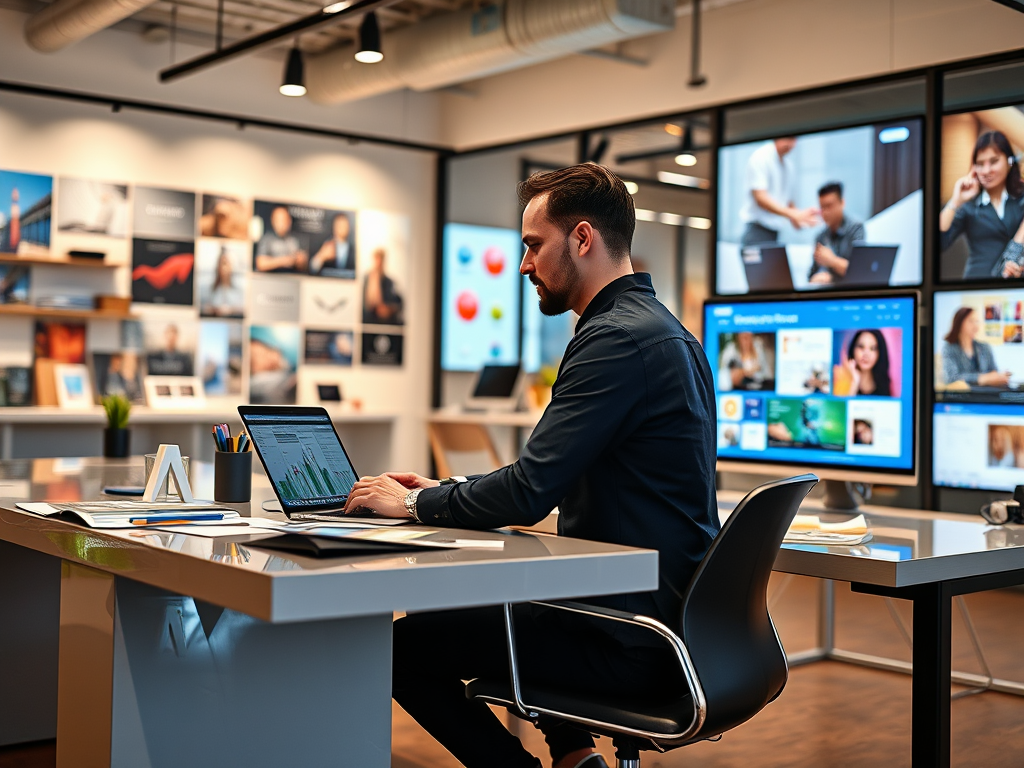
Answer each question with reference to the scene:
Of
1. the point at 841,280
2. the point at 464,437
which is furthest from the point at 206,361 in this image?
the point at 841,280

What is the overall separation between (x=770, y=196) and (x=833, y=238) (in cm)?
49

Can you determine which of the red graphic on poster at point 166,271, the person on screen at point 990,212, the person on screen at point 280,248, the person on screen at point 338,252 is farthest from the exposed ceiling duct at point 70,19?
the person on screen at point 990,212

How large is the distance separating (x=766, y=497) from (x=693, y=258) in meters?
7.31

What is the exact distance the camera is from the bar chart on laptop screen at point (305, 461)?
2227 mm

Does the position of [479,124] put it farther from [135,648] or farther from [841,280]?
[135,648]

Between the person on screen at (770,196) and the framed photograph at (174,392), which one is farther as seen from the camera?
the framed photograph at (174,392)

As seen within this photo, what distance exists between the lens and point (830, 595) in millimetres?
4664

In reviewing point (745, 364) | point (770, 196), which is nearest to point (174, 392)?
point (770, 196)

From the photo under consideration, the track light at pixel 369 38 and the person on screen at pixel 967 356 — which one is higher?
the track light at pixel 369 38

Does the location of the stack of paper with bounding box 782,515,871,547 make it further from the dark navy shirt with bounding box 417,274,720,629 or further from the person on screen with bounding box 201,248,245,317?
the person on screen with bounding box 201,248,245,317

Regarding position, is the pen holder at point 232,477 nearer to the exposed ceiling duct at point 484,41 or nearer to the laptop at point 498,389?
the exposed ceiling duct at point 484,41

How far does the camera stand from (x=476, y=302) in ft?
27.9

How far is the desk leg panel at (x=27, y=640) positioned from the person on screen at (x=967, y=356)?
13.7 ft

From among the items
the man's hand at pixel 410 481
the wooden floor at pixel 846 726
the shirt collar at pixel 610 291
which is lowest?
the wooden floor at pixel 846 726
